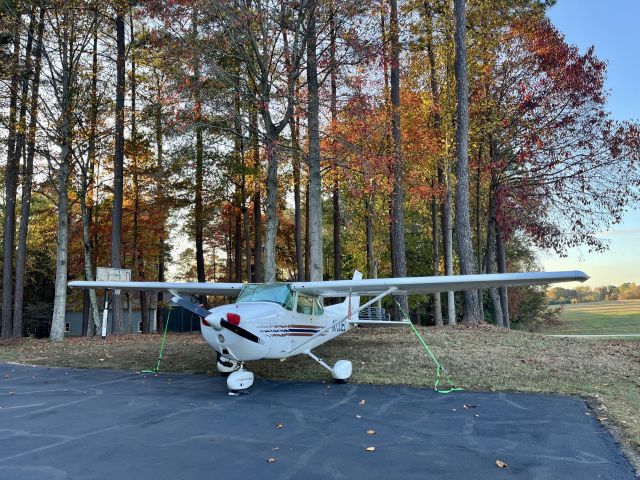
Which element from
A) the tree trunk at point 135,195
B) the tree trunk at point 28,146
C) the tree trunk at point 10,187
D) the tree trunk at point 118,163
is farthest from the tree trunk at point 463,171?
the tree trunk at point 10,187

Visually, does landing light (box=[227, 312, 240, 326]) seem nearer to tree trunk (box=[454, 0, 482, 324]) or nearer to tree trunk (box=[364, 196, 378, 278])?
tree trunk (box=[454, 0, 482, 324])

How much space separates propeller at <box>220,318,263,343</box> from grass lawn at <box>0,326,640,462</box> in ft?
6.52

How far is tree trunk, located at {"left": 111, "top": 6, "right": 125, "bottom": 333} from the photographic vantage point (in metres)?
17.9

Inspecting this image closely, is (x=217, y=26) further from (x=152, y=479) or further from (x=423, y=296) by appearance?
(x=423, y=296)

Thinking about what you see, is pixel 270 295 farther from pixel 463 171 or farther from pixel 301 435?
pixel 463 171

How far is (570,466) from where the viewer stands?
4.25m

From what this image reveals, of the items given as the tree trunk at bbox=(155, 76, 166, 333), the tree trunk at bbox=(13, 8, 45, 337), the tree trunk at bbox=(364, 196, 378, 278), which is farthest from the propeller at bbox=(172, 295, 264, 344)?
the tree trunk at bbox=(364, 196, 378, 278)

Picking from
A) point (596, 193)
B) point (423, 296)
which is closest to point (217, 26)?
point (596, 193)

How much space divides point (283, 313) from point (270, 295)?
45 cm

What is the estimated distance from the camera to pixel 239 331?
24.7 feet

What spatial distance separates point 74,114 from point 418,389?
16.2 metres

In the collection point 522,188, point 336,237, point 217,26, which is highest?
point 217,26

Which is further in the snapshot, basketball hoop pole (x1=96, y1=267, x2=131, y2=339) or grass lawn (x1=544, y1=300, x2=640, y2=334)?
grass lawn (x1=544, y1=300, x2=640, y2=334)

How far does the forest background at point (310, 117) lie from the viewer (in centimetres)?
1409
